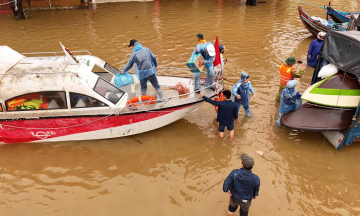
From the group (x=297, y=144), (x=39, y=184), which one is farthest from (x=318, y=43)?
(x=39, y=184)

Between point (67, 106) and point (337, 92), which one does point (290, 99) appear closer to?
point (337, 92)

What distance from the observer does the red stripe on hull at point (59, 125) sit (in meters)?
6.02

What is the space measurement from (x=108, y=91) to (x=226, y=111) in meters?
3.04

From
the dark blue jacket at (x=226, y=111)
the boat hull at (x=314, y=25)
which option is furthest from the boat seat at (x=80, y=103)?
the boat hull at (x=314, y=25)

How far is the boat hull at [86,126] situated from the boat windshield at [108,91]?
52 cm

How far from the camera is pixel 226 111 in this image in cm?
612

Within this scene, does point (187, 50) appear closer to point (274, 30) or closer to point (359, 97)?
point (274, 30)

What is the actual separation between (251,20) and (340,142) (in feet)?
44.5

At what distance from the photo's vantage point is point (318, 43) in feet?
30.7

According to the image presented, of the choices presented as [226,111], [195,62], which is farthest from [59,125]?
[226,111]

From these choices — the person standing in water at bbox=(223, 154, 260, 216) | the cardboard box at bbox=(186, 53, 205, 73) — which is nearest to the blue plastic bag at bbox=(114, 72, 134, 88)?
the cardboard box at bbox=(186, 53, 205, 73)

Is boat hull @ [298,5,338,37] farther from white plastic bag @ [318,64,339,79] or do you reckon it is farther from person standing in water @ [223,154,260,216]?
person standing in water @ [223,154,260,216]

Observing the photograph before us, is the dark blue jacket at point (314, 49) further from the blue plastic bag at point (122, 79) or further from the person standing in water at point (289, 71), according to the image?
the blue plastic bag at point (122, 79)

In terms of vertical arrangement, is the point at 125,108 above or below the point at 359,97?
below
